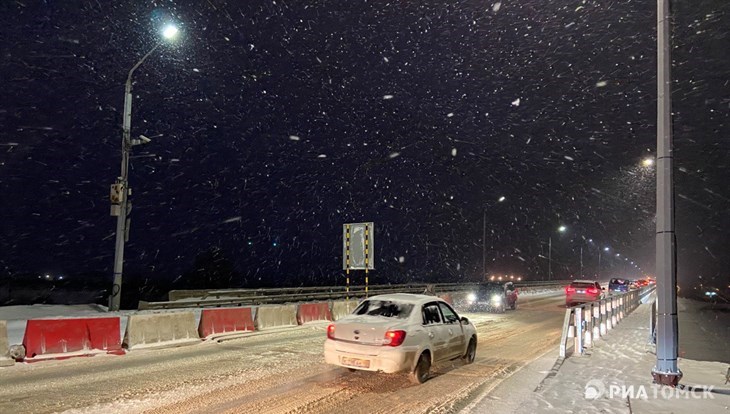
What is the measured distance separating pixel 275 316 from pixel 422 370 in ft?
30.9

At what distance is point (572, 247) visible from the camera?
4899 inches

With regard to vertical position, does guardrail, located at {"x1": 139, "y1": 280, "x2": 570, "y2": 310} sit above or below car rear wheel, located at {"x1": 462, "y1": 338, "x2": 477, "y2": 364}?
below

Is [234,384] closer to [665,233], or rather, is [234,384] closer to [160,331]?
[160,331]

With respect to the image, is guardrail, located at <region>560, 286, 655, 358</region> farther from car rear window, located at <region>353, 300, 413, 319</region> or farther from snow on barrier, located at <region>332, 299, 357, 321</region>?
snow on barrier, located at <region>332, 299, 357, 321</region>

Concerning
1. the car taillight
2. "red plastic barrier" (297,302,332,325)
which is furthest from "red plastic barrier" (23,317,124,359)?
"red plastic barrier" (297,302,332,325)

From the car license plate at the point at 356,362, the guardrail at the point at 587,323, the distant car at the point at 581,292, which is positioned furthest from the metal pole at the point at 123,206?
the distant car at the point at 581,292

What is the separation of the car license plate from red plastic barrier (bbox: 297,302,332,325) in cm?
1003

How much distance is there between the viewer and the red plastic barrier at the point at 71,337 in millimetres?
10617

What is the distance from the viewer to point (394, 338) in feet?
28.2

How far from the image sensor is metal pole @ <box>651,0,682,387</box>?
832cm

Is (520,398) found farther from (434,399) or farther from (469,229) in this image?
(469,229)

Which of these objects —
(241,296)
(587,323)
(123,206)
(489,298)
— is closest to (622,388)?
(587,323)

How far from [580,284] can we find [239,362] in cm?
2569

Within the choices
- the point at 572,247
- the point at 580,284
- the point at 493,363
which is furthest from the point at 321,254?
the point at 493,363
